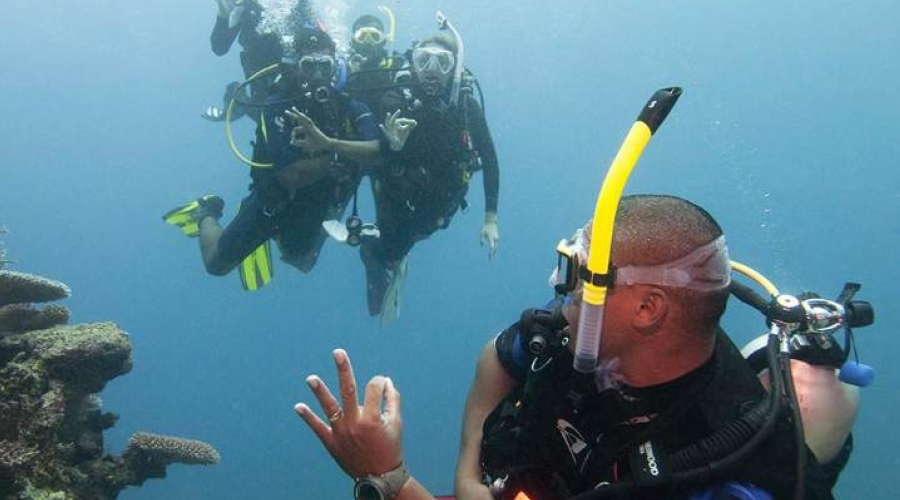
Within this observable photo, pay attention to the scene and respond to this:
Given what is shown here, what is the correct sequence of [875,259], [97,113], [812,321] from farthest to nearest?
[97,113] < [875,259] < [812,321]

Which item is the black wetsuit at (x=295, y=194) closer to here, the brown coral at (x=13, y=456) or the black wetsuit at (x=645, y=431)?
the brown coral at (x=13, y=456)

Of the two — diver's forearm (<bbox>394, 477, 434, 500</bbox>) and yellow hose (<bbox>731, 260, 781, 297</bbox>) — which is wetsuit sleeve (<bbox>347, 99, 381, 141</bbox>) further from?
diver's forearm (<bbox>394, 477, 434, 500</bbox>)

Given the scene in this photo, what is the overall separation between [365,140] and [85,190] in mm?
104992

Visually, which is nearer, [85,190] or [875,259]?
[875,259]

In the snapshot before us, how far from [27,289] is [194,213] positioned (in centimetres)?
473

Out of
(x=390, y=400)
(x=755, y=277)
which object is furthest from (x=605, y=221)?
(x=755, y=277)

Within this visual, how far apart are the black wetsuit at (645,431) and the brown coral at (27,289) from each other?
4.80 meters

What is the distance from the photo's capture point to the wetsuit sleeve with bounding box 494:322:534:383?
277 cm

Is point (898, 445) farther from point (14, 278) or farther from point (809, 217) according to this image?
point (14, 278)

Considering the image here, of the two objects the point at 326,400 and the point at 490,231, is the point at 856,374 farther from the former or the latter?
the point at 490,231

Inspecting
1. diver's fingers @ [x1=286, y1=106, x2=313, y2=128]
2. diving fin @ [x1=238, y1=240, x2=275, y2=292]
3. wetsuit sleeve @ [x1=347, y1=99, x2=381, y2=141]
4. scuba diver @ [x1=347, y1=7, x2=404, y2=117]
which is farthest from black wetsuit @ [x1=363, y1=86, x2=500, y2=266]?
diving fin @ [x1=238, y1=240, x2=275, y2=292]

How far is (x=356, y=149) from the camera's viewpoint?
6.87 m

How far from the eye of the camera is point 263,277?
1043cm

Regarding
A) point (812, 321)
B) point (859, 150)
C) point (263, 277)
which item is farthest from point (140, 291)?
point (859, 150)
